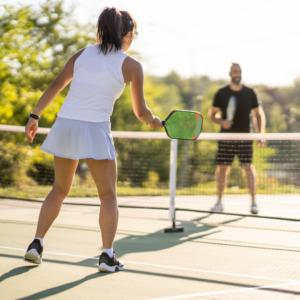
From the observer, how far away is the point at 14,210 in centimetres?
755

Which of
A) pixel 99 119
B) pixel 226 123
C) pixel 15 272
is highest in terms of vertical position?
pixel 226 123

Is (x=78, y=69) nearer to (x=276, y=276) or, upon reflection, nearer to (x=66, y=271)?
(x=66, y=271)

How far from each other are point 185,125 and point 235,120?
331 centimetres

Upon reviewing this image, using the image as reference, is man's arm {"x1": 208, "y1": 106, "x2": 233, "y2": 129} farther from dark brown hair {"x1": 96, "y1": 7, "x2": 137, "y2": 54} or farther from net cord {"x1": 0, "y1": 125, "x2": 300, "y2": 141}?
dark brown hair {"x1": 96, "y1": 7, "x2": 137, "y2": 54}

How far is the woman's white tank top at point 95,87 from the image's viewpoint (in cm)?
362

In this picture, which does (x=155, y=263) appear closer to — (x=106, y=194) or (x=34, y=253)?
(x=106, y=194)

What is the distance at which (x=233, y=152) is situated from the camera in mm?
7410

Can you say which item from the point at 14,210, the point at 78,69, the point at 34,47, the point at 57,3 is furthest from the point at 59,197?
the point at 57,3

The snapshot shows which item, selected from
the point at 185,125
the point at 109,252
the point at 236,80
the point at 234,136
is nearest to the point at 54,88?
the point at 185,125

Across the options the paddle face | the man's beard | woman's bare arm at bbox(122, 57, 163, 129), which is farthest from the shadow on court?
the man's beard

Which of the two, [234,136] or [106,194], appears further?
[234,136]

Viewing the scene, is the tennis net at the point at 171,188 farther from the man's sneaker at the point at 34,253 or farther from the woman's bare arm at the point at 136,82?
the man's sneaker at the point at 34,253

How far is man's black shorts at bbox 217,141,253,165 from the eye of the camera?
733 centimetres

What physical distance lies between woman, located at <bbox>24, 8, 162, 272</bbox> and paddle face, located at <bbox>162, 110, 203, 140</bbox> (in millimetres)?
546
